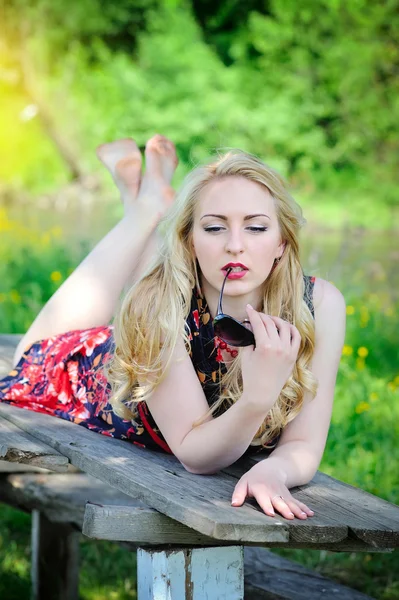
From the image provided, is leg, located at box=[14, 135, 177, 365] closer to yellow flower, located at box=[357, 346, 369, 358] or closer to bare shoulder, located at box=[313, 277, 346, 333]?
bare shoulder, located at box=[313, 277, 346, 333]

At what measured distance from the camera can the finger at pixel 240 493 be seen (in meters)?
1.56

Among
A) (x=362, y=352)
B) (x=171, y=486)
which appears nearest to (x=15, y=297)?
(x=362, y=352)

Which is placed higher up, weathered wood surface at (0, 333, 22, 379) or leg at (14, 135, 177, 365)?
leg at (14, 135, 177, 365)

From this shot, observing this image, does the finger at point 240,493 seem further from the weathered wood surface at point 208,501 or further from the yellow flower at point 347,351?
the yellow flower at point 347,351

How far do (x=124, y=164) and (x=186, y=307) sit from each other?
4.03 feet

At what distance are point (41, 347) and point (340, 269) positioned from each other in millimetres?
4099

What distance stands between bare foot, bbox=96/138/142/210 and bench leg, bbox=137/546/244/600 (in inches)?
64.1

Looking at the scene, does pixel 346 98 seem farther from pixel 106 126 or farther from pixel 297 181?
pixel 106 126

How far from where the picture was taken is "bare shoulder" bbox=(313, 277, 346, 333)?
2.03m

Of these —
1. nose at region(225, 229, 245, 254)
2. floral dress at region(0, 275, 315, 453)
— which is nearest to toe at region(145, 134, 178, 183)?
floral dress at region(0, 275, 315, 453)

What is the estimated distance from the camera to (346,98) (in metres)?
12.3

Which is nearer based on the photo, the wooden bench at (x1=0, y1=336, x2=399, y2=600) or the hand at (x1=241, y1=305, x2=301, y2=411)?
the wooden bench at (x1=0, y1=336, x2=399, y2=600)

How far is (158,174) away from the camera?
3051 mm

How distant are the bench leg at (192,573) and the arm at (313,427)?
0.40 feet
